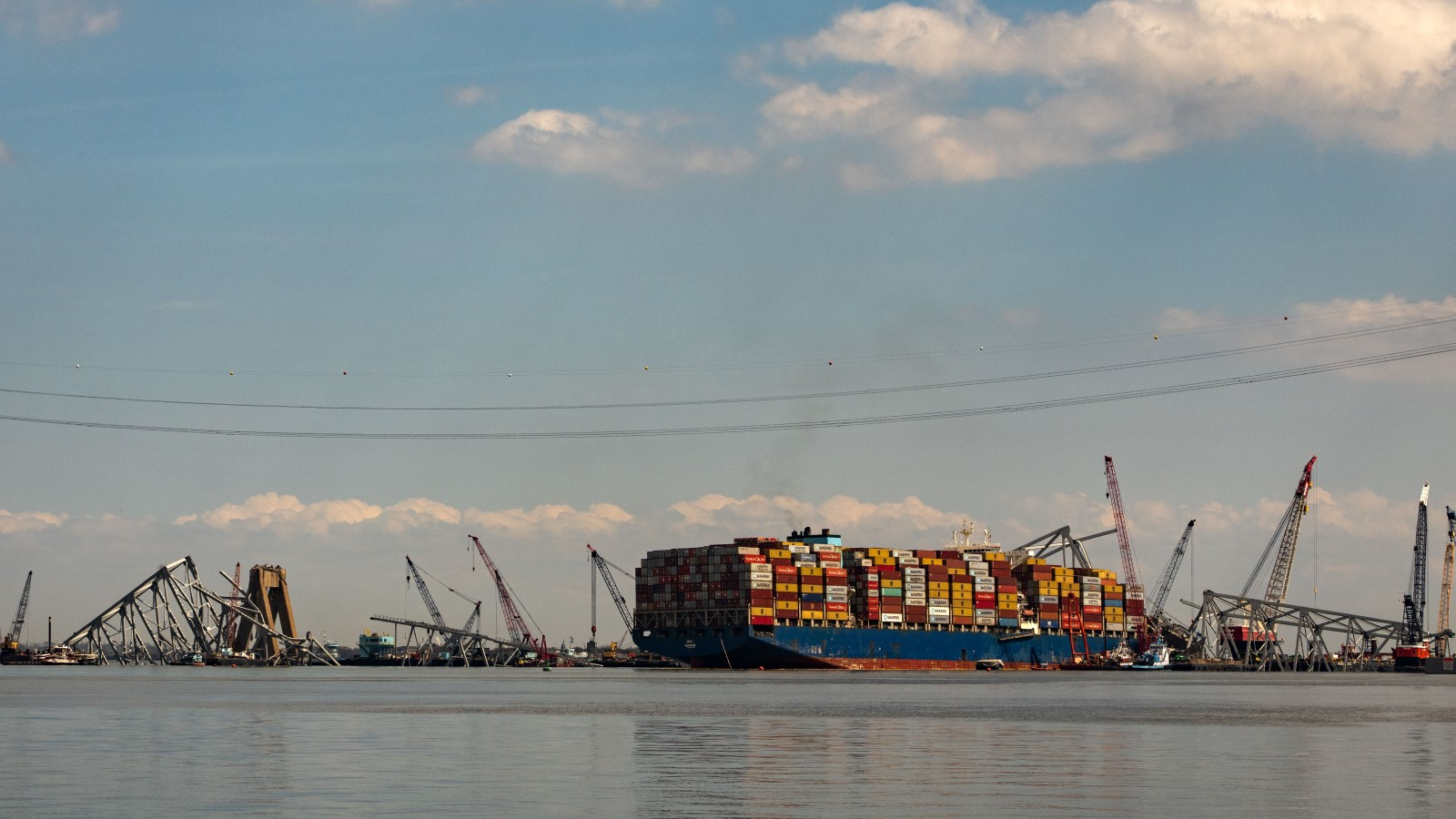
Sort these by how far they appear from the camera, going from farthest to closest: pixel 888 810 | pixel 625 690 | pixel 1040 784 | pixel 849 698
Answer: pixel 625 690, pixel 849 698, pixel 1040 784, pixel 888 810

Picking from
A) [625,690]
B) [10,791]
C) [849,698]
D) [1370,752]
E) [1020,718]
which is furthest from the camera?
[625,690]

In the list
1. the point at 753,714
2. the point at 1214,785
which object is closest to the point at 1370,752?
the point at 1214,785

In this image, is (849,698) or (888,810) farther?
(849,698)

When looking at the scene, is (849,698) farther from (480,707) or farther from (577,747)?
(577,747)

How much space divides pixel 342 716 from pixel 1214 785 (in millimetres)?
48878

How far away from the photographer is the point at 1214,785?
1577 inches

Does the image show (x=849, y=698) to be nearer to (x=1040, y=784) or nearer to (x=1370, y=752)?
(x=1370, y=752)

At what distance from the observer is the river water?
35.4 meters

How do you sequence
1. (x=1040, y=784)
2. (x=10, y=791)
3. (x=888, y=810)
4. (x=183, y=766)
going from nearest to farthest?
(x=888, y=810)
(x=10, y=791)
(x=1040, y=784)
(x=183, y=766)

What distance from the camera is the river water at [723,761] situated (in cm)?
3538

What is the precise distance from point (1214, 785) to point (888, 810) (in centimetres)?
1037

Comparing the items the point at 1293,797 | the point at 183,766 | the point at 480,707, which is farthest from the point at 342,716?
the point at 1293,797

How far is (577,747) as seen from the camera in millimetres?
54094

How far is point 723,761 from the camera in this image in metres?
47.5
